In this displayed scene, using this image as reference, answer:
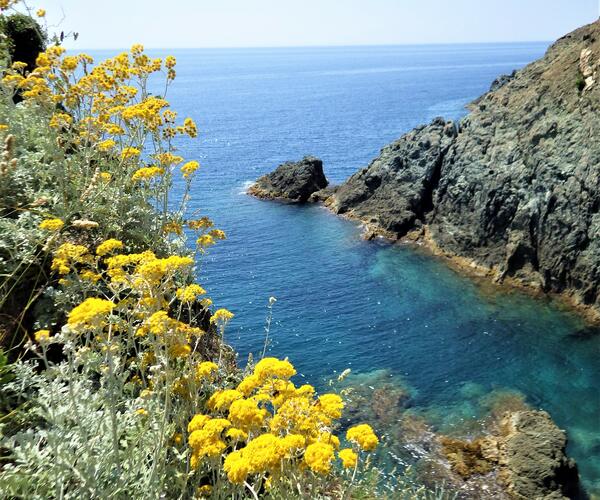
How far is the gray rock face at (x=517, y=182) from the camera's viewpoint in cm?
2809

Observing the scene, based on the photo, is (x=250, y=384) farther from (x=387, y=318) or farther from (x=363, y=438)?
(x=387, y=318)

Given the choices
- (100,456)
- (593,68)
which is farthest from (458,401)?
(593,68)

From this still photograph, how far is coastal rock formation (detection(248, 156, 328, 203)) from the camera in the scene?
1781 inches

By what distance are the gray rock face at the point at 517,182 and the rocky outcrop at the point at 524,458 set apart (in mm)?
12263

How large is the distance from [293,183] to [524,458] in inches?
1322

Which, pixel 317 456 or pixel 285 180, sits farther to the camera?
pixel 285 180

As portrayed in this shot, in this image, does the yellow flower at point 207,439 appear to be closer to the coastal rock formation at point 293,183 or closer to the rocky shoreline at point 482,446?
the rocky shoreline at point 482,446

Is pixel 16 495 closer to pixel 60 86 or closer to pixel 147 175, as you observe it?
pixel 147 175

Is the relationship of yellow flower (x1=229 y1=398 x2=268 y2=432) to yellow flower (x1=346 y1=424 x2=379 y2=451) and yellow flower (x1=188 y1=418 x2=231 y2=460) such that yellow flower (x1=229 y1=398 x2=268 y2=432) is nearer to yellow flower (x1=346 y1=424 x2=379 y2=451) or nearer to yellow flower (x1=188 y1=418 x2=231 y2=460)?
yellow flower (x1=188 y1=418 x2=231 y2=460)

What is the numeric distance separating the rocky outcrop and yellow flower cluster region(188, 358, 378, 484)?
1281 cm

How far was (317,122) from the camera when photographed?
83875 mm

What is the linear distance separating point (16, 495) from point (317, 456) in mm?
2663

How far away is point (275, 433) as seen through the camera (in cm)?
484

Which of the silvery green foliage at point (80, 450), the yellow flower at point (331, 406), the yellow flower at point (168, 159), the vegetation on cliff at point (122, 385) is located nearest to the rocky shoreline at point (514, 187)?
the yellow flower at point (168, 159)
